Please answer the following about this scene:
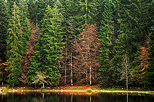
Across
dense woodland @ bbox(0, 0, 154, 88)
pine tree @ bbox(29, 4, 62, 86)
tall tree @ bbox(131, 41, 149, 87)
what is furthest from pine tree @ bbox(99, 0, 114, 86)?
pine tree @ bbox(29, 4, 62, 86)

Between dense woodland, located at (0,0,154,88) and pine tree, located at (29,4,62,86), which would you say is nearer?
dense woodland, located at (0,0,154,88)

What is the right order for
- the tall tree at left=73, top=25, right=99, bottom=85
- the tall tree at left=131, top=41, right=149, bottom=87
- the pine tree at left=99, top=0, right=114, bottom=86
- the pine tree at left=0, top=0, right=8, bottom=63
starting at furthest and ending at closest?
the pine tree at left=0, top=0, right=8, bottom=63 → the tall tree at left=73, top=25, right=99, bottom=85 → the pine tree at left=99, top=0, right=114, bottom=86 → the tall tree at left=131, top=41, right=149, bottom=87

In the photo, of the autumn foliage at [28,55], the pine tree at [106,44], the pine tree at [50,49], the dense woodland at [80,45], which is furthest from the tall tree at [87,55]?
the autumn foliage at [28,55]

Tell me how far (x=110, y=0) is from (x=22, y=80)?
2983cm

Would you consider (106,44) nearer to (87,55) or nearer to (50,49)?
(87,55)

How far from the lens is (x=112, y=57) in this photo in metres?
58.2

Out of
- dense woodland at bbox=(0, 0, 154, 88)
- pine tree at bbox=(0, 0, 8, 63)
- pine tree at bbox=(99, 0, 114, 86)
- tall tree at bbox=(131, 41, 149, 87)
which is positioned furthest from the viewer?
pine tree at bbox=(0, 0, 8, 63)

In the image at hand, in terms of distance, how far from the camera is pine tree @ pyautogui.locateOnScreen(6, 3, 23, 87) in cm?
5738

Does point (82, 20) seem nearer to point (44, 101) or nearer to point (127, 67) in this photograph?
point (127, 67)

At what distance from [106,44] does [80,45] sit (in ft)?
23.0

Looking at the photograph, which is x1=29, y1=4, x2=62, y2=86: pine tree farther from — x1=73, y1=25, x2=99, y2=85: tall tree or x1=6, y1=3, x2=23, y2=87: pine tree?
x1=73, y1=25, x2=99, y2=85: tall tree

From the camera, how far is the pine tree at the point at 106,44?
5359 cm

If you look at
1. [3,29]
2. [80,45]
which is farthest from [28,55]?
[80,45]

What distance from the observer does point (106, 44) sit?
56.1 meters
